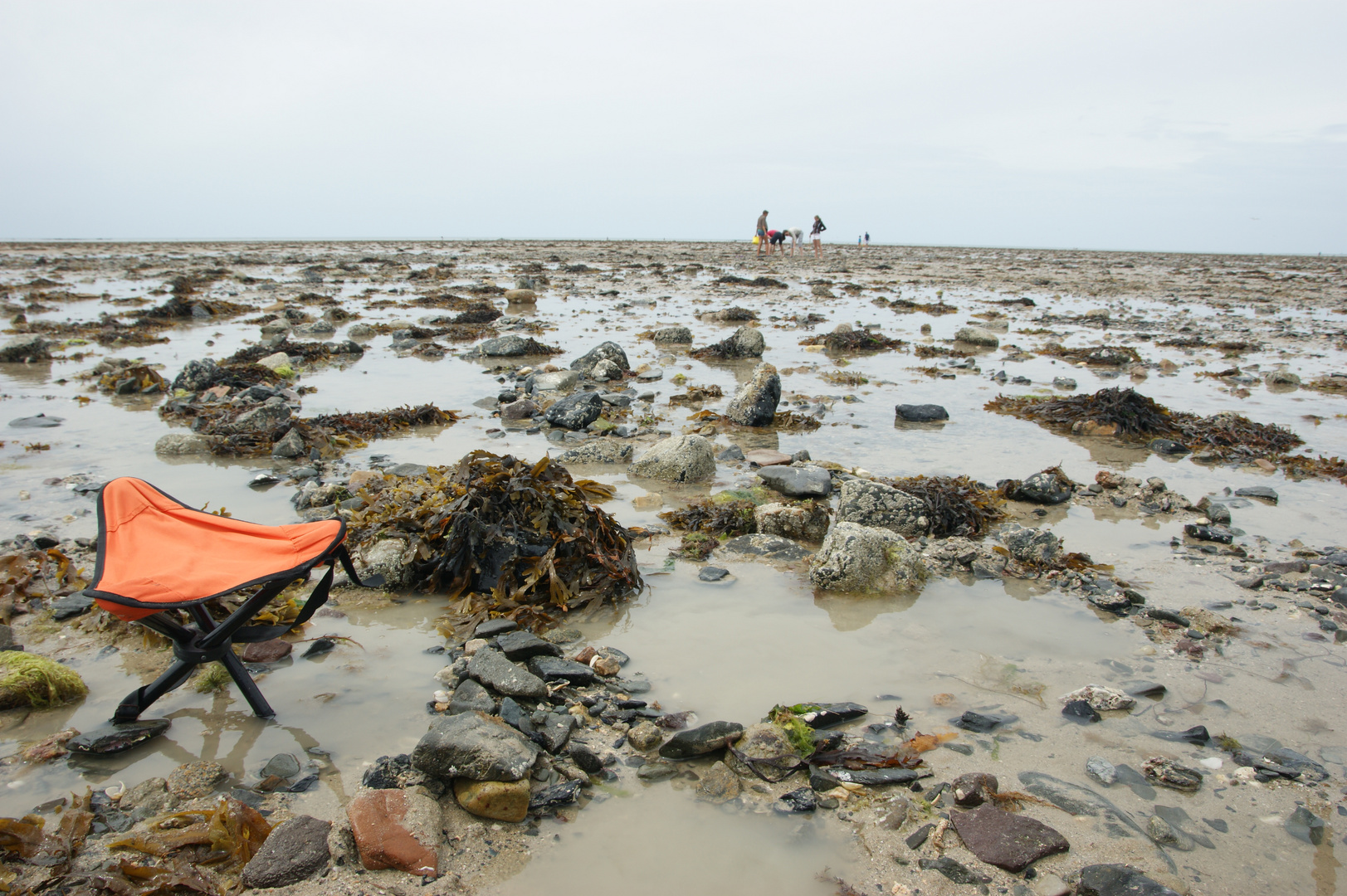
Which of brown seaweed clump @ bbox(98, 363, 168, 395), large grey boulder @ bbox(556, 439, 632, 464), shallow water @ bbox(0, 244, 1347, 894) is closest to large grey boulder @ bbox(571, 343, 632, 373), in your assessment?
shallow water @ bbox(0, 244, 1347, 894)

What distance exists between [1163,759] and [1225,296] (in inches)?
1046

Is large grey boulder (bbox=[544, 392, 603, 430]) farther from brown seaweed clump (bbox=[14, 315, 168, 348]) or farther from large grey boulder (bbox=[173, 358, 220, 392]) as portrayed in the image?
brown seaweed clump (bbox=[14, 315, 168, 348])

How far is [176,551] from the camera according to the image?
2850 millimetres

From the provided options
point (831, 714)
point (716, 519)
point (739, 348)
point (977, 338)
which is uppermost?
point (977, 338)

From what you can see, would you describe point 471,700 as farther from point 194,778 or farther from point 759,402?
point 759,402

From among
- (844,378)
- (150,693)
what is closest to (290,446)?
(150,693)

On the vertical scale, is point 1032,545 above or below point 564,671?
above

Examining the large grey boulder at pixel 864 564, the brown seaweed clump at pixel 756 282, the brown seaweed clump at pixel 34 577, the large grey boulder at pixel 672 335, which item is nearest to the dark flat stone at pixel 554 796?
the large grey boulder at pixel 864 564

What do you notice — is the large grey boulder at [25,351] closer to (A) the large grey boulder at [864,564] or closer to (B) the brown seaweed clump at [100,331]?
(B) the brown seaweed clump at [100,331]

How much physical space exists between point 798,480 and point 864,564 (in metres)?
1.59

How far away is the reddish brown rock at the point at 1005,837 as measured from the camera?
226cm

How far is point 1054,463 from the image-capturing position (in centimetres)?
675

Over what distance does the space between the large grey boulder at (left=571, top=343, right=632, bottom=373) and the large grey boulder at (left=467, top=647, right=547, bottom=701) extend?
7.06 metres

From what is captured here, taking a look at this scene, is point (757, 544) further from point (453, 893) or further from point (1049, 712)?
point (453, 893)
